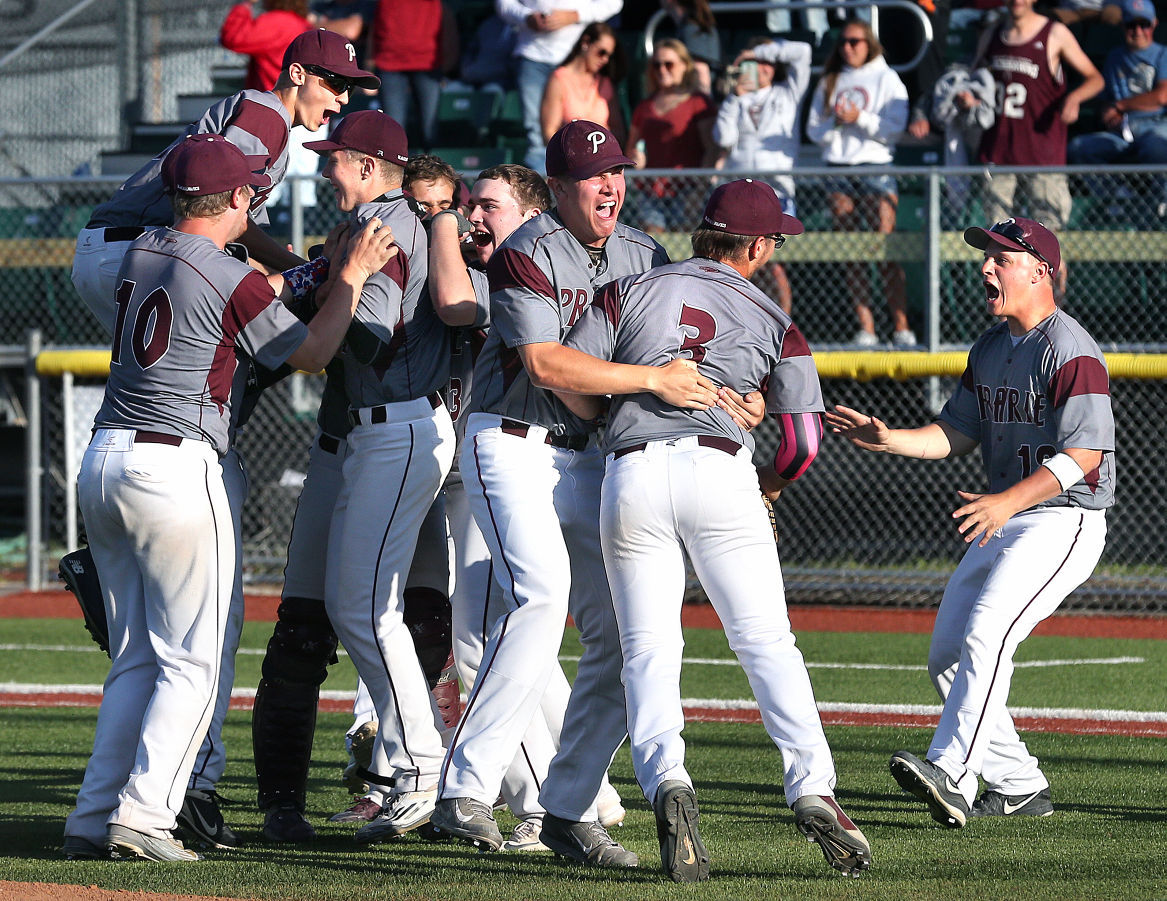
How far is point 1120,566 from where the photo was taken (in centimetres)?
1023

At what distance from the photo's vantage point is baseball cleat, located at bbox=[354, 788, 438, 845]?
4680mm

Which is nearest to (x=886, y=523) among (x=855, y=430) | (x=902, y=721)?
(x=902, y=721)

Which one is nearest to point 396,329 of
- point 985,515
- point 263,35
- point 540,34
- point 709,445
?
point 709,445

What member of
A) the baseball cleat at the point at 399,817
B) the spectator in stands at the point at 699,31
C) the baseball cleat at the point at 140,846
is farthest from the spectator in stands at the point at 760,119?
the baseball cleat at the point at 140,846

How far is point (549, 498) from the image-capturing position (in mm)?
4375

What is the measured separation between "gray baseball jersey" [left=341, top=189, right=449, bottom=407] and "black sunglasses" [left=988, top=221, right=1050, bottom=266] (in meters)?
1.92

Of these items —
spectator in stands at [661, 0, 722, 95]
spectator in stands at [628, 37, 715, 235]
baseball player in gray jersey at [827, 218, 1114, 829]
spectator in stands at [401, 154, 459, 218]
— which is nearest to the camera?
baseball player in gray jersey at [827, 218, 1114, 829]

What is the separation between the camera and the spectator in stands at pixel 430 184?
5297mm

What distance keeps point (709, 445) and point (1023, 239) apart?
161cm

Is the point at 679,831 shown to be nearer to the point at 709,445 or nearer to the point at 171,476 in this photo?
the point at 709,445

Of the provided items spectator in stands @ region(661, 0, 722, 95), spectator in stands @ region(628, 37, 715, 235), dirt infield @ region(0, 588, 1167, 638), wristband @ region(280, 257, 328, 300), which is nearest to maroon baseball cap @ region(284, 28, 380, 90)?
wristband @ region(280, 257, 328, 300)

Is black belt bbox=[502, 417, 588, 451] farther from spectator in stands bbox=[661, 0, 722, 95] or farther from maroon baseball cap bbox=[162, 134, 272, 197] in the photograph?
spectator in stands bbox=[661, 0, 722, 95]

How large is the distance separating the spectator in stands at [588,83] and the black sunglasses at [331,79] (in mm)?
5378

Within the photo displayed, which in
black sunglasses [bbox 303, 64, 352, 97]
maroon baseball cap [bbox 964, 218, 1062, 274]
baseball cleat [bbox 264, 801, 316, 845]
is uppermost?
black sunglasses [bbox 303, 64, 352, 97]
